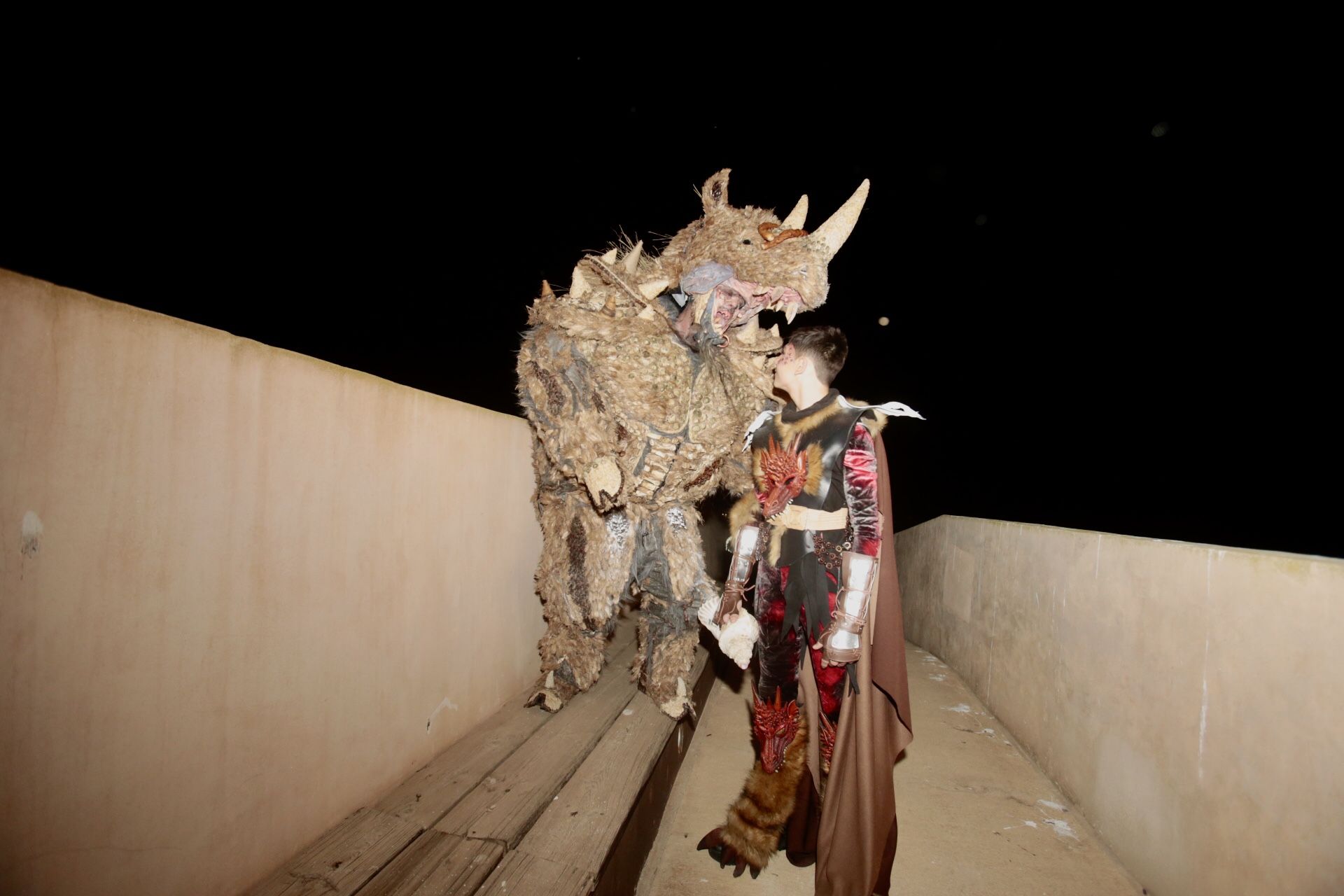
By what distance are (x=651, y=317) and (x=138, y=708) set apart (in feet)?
5.92

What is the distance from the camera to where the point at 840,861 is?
179 centimetres

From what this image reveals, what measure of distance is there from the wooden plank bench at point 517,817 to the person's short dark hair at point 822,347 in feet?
5.11

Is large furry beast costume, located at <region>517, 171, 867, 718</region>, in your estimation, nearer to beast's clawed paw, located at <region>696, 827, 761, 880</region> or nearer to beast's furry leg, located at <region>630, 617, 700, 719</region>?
beast's furry leg, located at <region>630, 617, 700, 719</region>

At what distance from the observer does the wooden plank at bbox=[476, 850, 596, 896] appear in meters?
1.42

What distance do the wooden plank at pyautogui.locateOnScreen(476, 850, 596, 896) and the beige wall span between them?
54cm

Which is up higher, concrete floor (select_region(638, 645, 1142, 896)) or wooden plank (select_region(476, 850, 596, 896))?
wooden plank (select_region(476, 850, 596, 896))

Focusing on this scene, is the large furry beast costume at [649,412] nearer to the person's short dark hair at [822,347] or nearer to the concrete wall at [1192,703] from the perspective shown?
the person's short dark hair at [822,347]

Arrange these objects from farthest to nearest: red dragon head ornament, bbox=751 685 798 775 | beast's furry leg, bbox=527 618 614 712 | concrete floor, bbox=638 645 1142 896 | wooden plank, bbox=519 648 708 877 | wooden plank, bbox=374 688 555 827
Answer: beast's furry leg, bbox=527 618 614 712 → red dragon head ornament, bbox=751 685 798 775 → concrete floor, bbox=638 645 1142 896 → wooden plank, bbox=374 688 555 827 → wooden plank, bbox=519 648 708 877

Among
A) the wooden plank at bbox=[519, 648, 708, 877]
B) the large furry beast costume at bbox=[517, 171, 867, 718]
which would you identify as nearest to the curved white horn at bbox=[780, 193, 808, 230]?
the large furry beast costume at bbox=[517, 171, 867, 718]

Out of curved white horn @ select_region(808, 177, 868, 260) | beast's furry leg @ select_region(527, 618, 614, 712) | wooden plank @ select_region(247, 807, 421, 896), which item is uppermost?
curved white horn @ select_region(808, 177, 868, 260)

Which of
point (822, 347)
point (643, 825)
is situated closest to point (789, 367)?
point (822, 347)

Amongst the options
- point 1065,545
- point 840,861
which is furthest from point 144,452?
point 1065,545

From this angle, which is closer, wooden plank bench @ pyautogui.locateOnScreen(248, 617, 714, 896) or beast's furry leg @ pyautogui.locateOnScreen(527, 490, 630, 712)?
wooden plank bench @ pyautogui.locateOnScreen(248, 617, 714, 896)

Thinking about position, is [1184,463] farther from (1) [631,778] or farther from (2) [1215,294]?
(1) [631,778]
